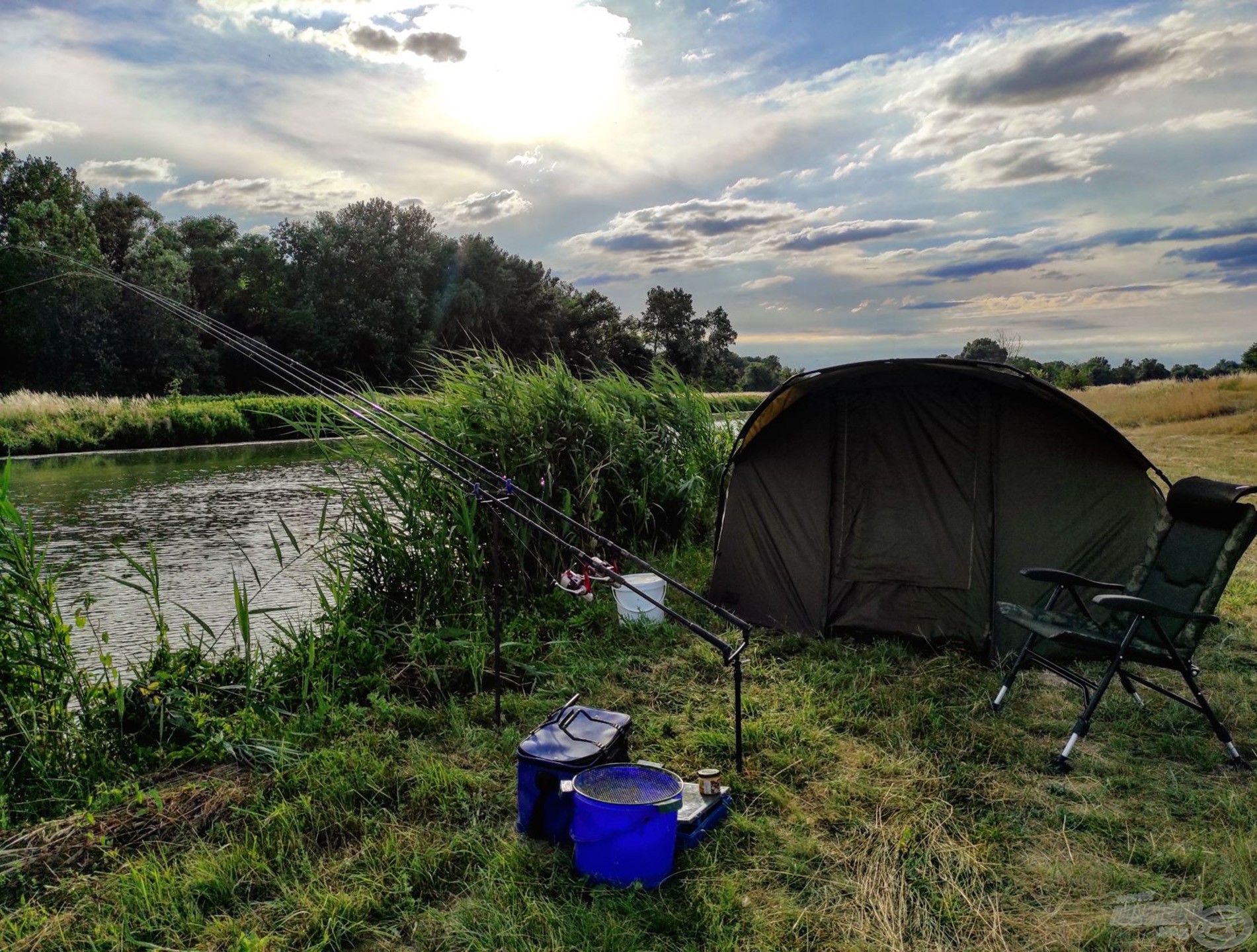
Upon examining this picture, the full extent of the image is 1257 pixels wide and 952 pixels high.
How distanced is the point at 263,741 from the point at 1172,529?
13.5 feet

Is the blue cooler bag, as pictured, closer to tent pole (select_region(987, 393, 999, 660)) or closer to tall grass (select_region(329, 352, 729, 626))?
tall grass (select_region(329, 352, 729, 626))

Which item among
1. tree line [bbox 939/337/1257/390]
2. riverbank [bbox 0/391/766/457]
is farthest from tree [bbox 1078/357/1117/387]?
riverbank [bbox 0/391/766/457]

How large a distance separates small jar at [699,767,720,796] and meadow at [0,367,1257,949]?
4.7 inches

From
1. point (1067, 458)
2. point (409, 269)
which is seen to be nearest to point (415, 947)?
point (1067, 458)

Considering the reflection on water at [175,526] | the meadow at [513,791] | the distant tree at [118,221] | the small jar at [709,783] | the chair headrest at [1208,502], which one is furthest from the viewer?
the distant tree at [118,221]

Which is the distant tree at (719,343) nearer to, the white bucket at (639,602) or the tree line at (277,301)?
the tree line at (277,301)

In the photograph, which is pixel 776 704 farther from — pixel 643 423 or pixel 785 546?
pixel 643 423

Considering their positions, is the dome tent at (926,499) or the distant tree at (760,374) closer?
the dome tent at (926,499)

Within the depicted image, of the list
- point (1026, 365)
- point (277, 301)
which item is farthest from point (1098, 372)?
point (277, 301)

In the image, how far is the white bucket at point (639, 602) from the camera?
508cm

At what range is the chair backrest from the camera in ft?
11.8

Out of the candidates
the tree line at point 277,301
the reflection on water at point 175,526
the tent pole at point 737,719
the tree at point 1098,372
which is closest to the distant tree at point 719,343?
the tree line at point 277,301

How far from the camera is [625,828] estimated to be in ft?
7.93

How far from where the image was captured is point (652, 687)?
411 centimetres
